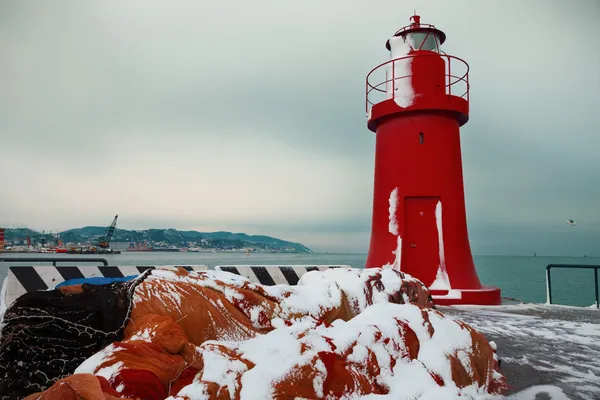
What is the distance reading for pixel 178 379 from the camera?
2.62m

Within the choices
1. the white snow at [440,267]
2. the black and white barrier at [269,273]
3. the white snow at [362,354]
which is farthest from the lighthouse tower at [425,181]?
the white snow at [362,354]

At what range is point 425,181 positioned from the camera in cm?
1033

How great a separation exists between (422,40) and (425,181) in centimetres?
371

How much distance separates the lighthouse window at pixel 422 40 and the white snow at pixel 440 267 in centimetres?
403

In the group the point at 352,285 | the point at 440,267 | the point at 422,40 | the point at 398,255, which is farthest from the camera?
the point at 422,40

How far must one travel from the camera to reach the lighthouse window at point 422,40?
35.9ft

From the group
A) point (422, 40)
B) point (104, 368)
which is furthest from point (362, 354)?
point (422, 40)

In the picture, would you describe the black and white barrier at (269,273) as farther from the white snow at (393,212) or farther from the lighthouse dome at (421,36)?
the lighthouse dome at (421,36)

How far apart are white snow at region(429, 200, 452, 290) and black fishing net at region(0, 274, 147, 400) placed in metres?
8.07

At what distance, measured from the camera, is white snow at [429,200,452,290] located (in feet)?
32.4

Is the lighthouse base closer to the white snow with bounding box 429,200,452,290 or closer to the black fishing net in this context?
the white snow with bounding box 429,200,452,290

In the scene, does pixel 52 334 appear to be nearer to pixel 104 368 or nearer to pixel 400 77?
pixel 104 368

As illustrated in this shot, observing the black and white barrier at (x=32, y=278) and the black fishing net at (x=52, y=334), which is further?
the black and white barrier at (x=32, y=278)

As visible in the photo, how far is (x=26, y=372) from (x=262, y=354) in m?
1.59
